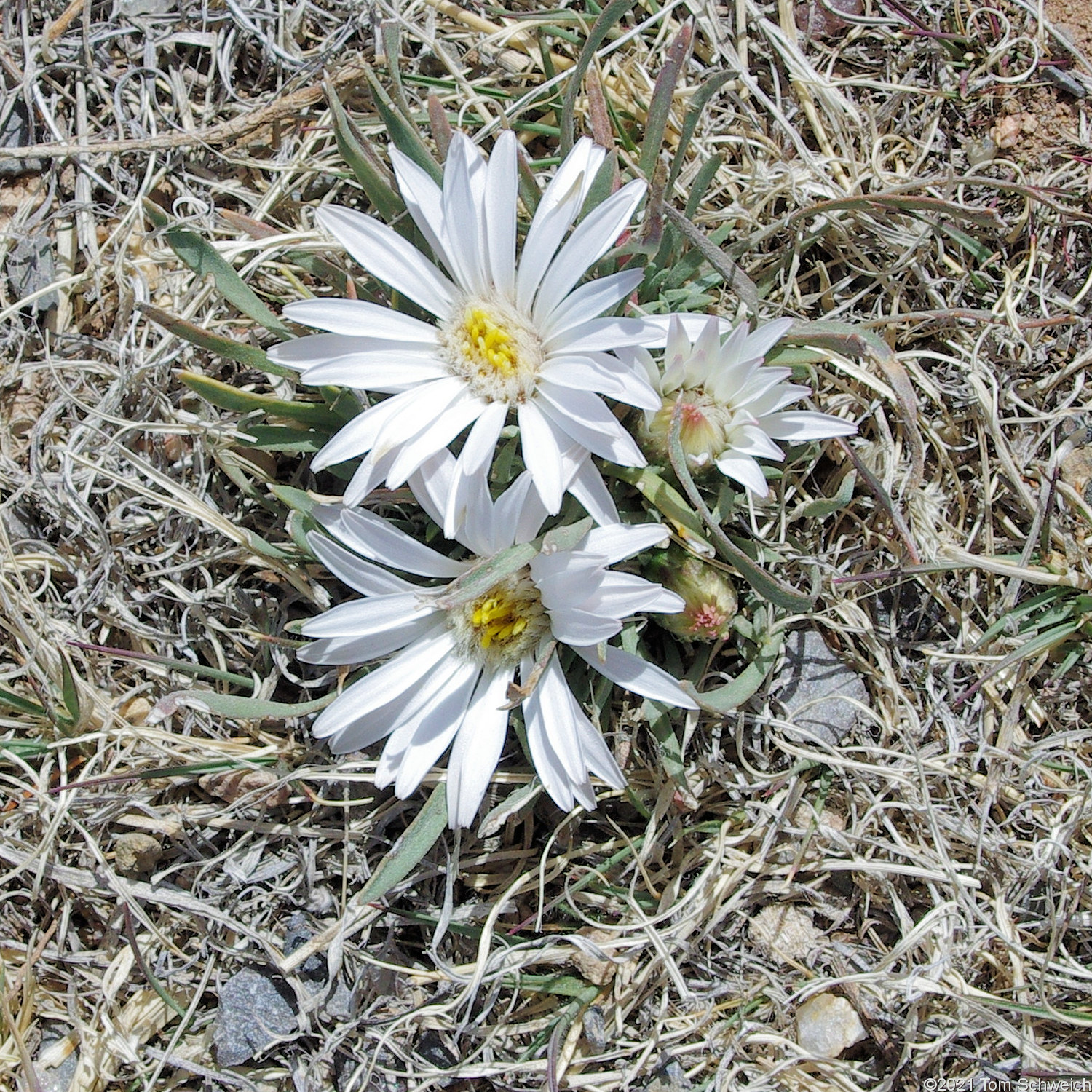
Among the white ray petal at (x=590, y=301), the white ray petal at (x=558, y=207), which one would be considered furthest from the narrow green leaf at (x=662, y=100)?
the white ray petal at (x=590, y=301)

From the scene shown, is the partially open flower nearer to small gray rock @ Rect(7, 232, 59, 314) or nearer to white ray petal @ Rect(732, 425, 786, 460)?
white ray petal @ Rect(732, 425, 786, 460)

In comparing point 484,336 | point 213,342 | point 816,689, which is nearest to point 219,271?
point 213,342

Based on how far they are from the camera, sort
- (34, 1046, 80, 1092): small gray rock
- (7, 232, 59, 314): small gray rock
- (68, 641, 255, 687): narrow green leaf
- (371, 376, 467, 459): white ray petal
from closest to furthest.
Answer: (371, 376, 467, 459): white ray petal
(68, 641, 255, 687): narrow green leaf
(34, 1046, 80, 1092): small gray rock
(7, 232, 59, 314): small gray rock

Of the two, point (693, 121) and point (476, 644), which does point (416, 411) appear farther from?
point (693, 121)

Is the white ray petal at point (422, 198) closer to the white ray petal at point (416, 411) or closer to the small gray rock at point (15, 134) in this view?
the white ray petal at point (416, 411)

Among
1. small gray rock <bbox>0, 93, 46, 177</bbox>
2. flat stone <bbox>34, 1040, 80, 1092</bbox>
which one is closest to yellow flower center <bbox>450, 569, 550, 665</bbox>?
flat stone <bbox>34, 1040, 80, 1092</bbox>
